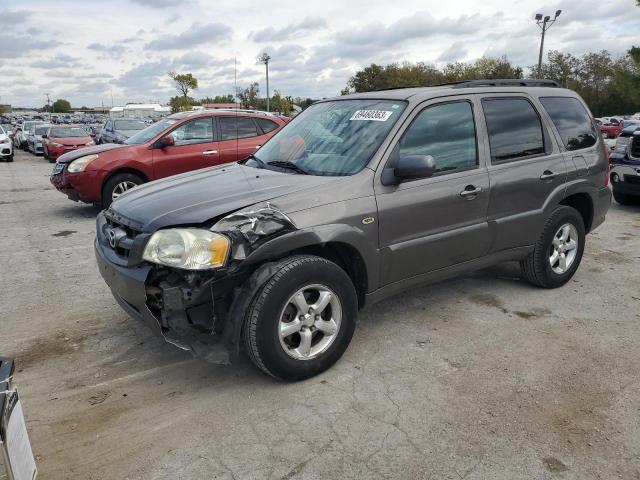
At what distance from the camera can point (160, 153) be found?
8.48m

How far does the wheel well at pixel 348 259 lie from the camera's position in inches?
133

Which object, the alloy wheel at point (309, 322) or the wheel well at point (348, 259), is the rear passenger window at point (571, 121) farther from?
the alloy wheel at point (309, 322)

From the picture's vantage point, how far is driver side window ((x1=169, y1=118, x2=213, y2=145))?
28.5 ft

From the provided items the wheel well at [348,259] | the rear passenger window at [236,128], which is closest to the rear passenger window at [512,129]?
the wheel well at [348,259]

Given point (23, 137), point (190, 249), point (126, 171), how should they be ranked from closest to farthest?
point (190, 249), point (126, 171), point (23, 137)

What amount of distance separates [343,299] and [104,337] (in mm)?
1916

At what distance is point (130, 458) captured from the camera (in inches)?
103

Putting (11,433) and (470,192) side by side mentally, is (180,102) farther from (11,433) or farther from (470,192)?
(11,433)

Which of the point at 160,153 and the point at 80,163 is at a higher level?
the point at 160,153

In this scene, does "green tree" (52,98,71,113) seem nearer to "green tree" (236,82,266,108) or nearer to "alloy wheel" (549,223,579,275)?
"green tree" (236,82,266,108)

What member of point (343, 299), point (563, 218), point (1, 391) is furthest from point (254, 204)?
point (563, 218)

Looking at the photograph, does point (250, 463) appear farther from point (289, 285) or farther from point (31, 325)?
point (31, 325)

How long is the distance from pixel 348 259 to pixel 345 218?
1.10 feet

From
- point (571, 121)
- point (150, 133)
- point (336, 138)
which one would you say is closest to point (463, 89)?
point (336, 138)
